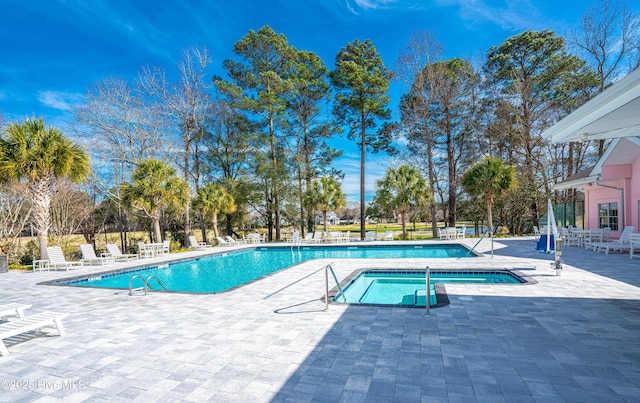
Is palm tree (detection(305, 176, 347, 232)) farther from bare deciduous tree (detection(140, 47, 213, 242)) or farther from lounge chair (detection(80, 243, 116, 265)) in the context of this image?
lounge chair (detection(80, 243, 116, 265))

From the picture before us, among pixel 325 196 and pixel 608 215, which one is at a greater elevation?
pixel 325 196

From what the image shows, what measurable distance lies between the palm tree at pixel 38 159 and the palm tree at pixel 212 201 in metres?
7.61

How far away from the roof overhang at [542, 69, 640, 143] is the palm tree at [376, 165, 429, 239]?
12589 millimetres

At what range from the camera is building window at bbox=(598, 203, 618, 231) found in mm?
12086

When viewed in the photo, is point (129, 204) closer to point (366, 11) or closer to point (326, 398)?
point (326, 398)

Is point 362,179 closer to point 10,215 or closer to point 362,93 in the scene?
point 362,93

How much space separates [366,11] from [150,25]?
11.5 metres

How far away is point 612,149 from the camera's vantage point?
10.6 metres

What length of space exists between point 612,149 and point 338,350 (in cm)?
1264

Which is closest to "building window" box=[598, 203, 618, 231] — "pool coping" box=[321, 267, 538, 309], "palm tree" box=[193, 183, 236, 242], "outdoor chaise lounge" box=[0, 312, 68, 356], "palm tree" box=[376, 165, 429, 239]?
"palm tree" box=[376, 165, 429, 239]

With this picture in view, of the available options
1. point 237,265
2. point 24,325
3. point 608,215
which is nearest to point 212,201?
point 237,265

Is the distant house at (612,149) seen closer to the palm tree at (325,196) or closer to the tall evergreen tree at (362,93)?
the tall evergreen tree at (362,93)

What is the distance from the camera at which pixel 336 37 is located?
20.6 m

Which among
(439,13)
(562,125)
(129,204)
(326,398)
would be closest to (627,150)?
(562,125)
